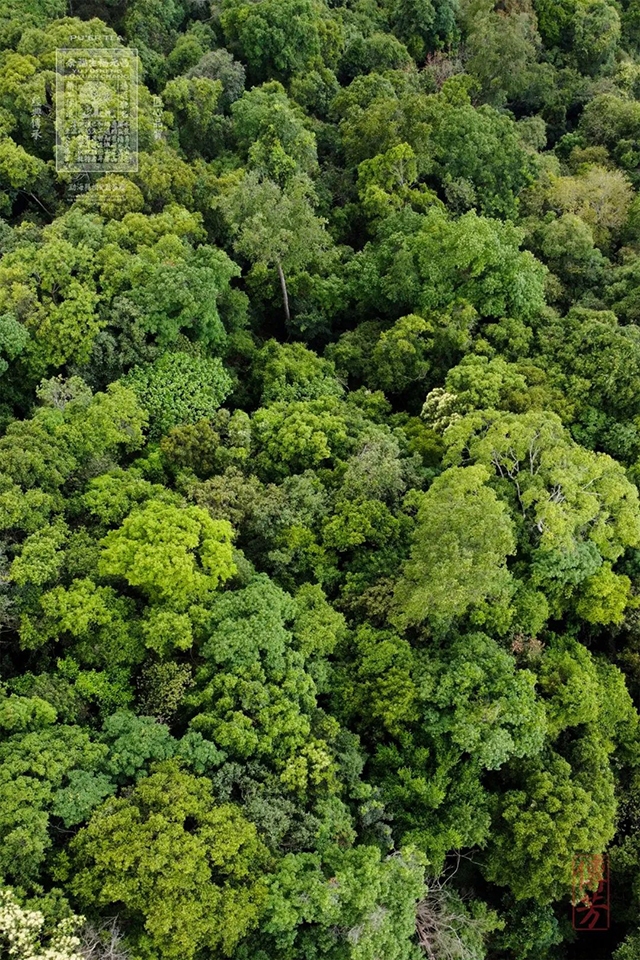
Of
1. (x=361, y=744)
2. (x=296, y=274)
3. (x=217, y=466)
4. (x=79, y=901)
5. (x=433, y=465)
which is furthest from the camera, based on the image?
(x=296, y=274)

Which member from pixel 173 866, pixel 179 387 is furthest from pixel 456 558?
pixel 179 387

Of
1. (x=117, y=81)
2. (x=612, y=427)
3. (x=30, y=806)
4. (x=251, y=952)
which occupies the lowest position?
(x=251, y=952)

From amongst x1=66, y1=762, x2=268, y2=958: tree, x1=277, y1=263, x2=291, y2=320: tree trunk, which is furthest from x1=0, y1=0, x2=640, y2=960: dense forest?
x1=277, y1=263, x2=291, y2=320: tree trunk

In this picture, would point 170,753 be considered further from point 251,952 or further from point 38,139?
point 38,139

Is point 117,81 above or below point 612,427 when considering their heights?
above

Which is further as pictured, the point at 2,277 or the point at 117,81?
the point at 117,81

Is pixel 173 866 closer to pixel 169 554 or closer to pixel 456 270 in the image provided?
pixel 169 554

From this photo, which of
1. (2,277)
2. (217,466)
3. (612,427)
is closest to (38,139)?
(2,277)

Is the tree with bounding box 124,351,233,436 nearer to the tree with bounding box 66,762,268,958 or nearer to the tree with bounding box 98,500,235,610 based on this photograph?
the tree with bounding box 98,500,235,610

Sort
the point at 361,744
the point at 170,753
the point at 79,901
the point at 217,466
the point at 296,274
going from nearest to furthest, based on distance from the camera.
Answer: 1. the point at 79,901
2. the point at 170,753
3. the point at 361,744
4. the point at 217,466
5. the point at 296,274
